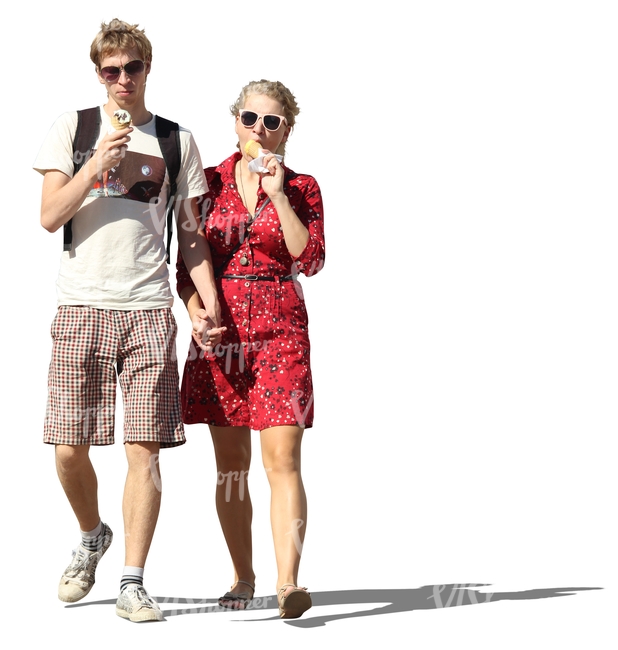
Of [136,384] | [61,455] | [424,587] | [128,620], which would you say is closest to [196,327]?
[136,384]

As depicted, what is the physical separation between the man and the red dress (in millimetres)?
315

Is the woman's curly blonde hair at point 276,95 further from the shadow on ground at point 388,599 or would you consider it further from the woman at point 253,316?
the shadow on ground at point 388,599

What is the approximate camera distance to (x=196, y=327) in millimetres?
8812

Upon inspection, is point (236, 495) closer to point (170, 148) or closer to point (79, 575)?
point (79, 575)

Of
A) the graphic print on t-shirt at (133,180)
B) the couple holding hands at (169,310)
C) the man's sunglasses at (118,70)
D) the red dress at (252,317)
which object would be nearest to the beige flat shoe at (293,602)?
the couple holding hands at (169,310)

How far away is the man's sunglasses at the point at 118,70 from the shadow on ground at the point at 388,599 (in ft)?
11.1

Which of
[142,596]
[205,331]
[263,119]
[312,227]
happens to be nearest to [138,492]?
[142,596]

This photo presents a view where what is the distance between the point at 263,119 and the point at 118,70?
0.99 meters

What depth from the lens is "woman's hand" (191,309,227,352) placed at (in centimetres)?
874

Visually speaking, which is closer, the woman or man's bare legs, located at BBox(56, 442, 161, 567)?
man's bare legs, located at BBox(56, 442, 161, 567)

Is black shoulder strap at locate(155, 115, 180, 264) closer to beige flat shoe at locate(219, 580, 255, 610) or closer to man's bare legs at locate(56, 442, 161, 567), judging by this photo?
man's bare legs at locate(56, 442, 161, 567)

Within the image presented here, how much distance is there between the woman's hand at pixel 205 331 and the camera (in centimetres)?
874

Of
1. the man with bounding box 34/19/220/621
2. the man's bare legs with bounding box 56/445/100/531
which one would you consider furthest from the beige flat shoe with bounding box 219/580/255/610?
the man's bare legs with bounding box 56/445/100/531

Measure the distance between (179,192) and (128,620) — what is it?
2719mm
